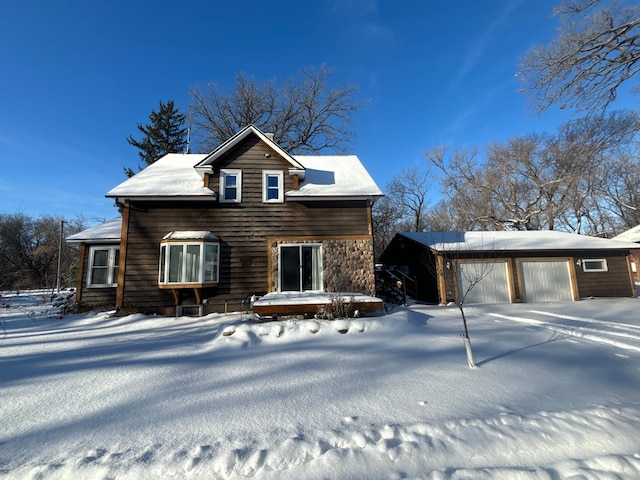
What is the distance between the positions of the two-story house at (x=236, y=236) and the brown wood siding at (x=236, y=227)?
0.04 metres

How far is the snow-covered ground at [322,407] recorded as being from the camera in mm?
2428

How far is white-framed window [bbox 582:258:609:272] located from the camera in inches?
543

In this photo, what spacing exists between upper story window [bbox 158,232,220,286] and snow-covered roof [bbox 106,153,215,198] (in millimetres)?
1653

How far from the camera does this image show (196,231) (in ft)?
33.8

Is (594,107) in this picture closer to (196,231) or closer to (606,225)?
(196,231)

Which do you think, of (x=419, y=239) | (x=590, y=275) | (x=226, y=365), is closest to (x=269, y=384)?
(x=226, y=365)

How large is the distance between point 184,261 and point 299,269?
393 centimetres

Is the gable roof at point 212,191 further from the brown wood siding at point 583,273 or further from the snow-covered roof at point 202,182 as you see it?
the brown wood siding at point 583,273

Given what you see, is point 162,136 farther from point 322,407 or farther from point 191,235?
point 322,407

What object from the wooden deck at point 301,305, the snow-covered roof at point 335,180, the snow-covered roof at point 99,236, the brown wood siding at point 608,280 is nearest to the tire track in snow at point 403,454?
the wooden deck at point 301,305

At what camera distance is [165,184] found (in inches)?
429

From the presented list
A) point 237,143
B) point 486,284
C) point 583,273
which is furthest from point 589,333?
point 237,143

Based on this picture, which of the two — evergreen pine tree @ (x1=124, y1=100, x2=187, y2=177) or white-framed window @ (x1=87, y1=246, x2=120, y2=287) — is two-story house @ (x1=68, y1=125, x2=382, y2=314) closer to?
white-framed window @ (x1=87, y1=246, x2=120, y2=287)

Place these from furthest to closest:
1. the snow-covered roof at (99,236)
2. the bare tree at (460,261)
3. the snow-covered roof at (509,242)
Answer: the snow-covered roof at (509,242) → the bare tree at (460,261) → the snow-covered roof at (99,236)
